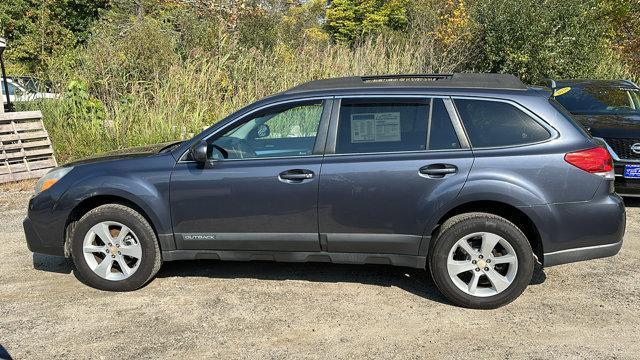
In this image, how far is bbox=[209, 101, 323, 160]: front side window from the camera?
4.45m

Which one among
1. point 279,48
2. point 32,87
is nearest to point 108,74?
point 32,87

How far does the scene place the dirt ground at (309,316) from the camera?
3.63 m

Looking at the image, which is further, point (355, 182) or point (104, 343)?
point (355, 182)

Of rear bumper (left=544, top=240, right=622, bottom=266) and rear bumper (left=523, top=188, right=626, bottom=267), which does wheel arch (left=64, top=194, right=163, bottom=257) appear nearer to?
rear bumper (left=523, top=188, right=626, bottom=267)

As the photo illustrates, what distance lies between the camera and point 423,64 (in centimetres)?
1402

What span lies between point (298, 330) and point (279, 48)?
977 centimetres

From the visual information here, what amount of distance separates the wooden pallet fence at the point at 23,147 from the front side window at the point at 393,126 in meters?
7.21

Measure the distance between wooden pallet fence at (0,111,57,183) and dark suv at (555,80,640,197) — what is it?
27.8ft

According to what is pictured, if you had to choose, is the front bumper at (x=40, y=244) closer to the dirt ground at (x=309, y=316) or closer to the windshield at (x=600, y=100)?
the dirt ground at (x=309, y=316)

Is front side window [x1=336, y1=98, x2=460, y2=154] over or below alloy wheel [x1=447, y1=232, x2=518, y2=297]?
over

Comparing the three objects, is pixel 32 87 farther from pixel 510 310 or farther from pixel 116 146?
pixel 510 310

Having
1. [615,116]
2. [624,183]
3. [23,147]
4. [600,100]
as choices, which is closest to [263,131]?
[624,183]

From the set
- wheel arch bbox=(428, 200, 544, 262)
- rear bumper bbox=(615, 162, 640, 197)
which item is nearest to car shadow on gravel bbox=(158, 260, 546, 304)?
wheel arch bbox=(428, 200, 544, 262)

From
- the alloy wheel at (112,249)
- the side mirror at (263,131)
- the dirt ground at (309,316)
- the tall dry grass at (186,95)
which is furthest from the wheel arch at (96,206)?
the tall dry grass at (186,95)
